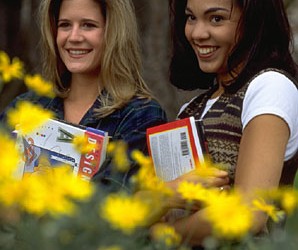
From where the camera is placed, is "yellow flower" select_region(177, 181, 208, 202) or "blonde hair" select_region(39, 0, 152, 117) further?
"blonde hair" select_region(39, 0, 152, 117)

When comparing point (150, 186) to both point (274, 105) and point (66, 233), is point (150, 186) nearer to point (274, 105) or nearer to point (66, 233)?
Result: point (66, 233)

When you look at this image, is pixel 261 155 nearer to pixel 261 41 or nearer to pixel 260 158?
pixel 260 158

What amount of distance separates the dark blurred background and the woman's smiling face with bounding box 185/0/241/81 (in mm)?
3718

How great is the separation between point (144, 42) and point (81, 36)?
3924 mm

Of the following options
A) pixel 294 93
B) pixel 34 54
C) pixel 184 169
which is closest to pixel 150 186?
pixel 184 169

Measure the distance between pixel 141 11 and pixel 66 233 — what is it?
18.9 ft

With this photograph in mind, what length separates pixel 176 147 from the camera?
8.96 ft

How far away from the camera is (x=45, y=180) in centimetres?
144

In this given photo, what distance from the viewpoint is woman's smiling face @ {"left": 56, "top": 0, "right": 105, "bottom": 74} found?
3.36 meters

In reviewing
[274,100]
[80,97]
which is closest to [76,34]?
[80,97]

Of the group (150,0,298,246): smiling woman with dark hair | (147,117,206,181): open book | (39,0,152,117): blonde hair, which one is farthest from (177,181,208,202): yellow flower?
(39,0,152,117): blonde hair

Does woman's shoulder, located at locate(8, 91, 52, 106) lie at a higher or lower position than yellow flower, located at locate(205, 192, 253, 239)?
lower

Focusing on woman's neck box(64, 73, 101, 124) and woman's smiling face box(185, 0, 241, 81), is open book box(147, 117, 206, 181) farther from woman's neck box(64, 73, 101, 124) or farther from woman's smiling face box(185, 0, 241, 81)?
woman's neck box(64, 73, 101, 124)

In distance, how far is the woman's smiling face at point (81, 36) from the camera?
3.36 m
